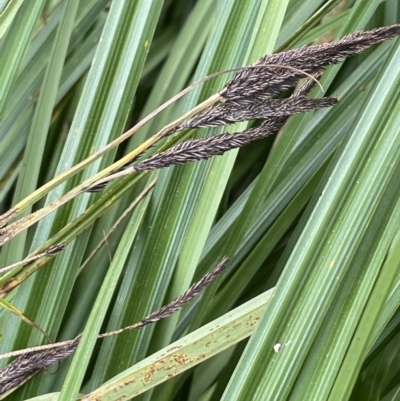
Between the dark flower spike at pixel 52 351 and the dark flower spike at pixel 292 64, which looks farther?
the dark flower spike at pixel 52 351

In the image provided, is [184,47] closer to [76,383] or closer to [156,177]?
[156,177]

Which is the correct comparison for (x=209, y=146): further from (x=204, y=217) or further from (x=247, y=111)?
(x=204, y=217)

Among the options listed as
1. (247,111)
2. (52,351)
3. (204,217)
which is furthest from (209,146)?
(52,351)

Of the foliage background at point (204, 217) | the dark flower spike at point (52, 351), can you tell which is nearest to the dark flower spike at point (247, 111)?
the foliage background at point (204, 217)

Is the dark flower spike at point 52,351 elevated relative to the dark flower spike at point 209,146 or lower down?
lower down

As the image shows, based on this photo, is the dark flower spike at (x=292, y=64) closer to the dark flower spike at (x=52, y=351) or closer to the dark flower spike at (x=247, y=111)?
the dark flower spike at (x=247, y=111)

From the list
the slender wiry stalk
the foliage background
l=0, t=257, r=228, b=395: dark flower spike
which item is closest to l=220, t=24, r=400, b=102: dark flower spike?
the slender wiry stalk
